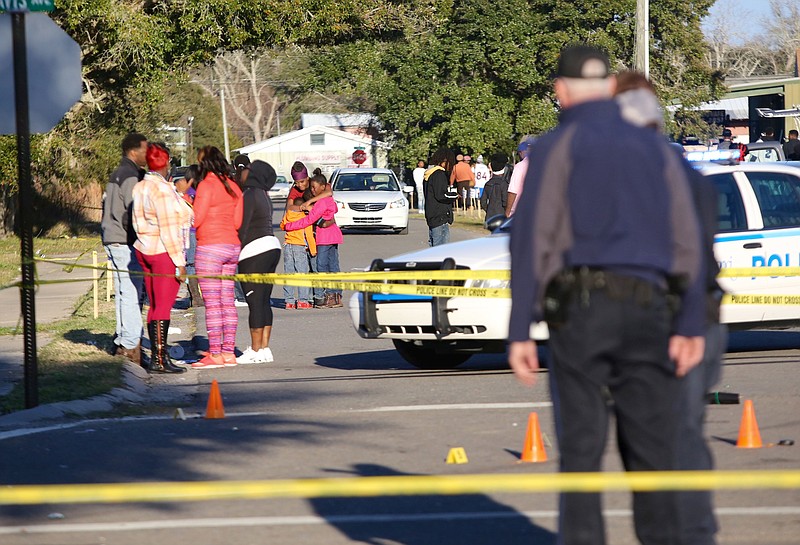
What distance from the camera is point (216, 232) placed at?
1160 cm

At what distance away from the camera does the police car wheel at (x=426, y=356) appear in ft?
36.8

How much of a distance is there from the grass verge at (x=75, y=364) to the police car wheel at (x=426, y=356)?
242 centimetres

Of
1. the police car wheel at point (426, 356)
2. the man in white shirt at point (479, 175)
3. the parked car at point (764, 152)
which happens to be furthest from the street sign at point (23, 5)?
the man in white shirt at point (479, 175)

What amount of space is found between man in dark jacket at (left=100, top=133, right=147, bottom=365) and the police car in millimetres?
2046

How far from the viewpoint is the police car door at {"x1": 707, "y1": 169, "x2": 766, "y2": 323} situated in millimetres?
10773

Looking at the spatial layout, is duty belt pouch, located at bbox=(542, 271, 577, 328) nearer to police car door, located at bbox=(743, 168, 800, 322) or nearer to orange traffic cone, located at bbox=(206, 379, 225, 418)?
orange traffic cone, located at bbox=(206, 379, 225, 418)

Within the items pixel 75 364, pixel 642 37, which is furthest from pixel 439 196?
pixel 642 37

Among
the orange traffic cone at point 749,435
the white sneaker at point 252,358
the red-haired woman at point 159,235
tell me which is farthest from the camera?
the white sneaker at point 252,358

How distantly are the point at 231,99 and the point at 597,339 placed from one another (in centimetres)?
→ 10718

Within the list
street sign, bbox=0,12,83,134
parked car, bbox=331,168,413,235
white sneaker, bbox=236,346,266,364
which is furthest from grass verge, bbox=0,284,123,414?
parked car, bbox=331,168,413,235

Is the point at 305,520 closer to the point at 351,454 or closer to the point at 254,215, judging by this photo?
the point at 351,454

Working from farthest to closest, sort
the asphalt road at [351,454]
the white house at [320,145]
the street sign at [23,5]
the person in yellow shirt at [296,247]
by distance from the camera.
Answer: the white house at [320,145], the person in yellow shirt at [296,247], the street sign at [23,5], the asphalt road at [351,454]

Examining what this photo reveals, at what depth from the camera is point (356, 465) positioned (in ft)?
23.7

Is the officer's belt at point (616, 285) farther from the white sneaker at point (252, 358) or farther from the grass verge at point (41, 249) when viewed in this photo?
the grass verge at point (41, 249)
